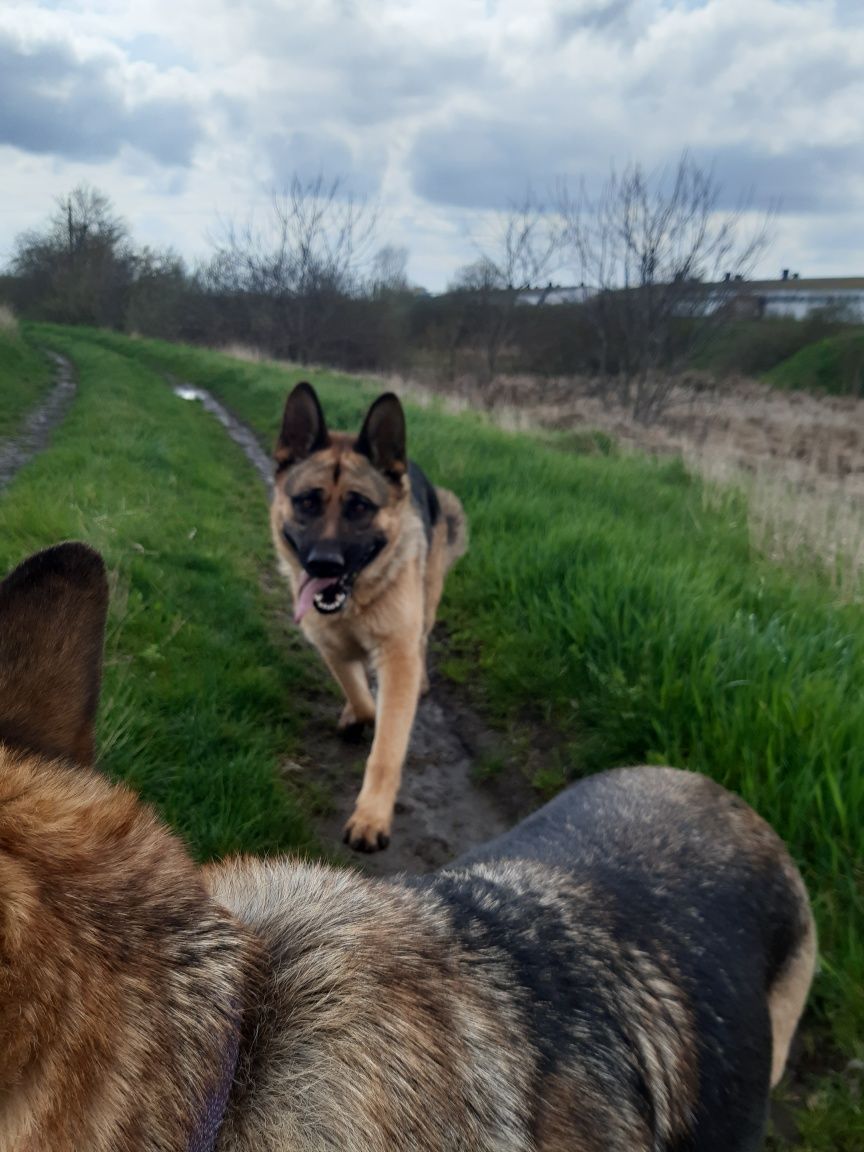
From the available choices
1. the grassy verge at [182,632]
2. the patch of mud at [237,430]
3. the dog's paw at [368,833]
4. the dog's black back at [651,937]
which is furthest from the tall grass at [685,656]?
the patch of mud at [237,430]

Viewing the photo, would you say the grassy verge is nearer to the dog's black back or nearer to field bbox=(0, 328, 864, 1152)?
field bbox=(0, 328, 864, 1152)

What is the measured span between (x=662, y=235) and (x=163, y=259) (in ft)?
114

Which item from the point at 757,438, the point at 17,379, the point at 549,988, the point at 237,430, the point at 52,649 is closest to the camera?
the point at 52,649

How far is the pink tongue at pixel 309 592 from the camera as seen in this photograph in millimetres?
3941

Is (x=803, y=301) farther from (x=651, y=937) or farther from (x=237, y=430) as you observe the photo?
(x=651, y=937)

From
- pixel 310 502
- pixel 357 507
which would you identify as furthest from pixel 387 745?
pixel 310 502

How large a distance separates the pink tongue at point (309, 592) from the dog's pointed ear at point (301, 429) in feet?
3.03

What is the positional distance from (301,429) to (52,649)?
3.44 meters

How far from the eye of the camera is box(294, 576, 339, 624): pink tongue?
12.9ft

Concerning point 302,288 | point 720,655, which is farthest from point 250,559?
point 302,288

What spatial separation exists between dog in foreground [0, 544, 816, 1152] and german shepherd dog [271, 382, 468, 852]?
1793 mm

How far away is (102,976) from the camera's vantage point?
2.81ft

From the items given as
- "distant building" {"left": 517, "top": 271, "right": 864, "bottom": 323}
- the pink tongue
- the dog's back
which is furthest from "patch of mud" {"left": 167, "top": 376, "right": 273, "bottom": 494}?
"distant building" {"left": 517, "top": 271, "right": 864, "bottom": 323}

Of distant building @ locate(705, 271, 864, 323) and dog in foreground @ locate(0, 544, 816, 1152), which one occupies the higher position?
distant building @ locate(705, 271, 864, 323)
